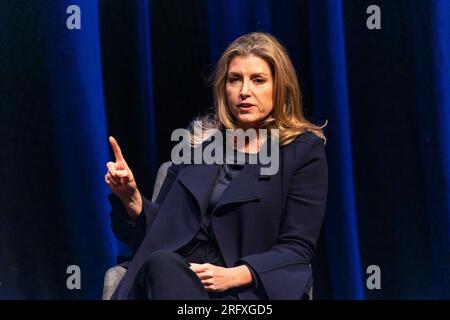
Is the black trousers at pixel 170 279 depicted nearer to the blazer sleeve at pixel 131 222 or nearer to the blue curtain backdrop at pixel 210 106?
→ the blazer sleeve at pixel 131 222

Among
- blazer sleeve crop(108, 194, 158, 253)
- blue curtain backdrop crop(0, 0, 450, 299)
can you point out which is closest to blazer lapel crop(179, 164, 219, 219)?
blazer sleeve crop(108, 194, 158, 253)

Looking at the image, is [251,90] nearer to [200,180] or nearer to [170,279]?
[200,180]

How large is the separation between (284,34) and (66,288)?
1.05 metres

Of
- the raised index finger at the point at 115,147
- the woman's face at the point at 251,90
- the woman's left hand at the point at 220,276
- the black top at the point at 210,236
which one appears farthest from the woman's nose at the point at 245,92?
the woman's left hand at the point at 220,276

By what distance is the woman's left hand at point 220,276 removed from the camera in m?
1.78

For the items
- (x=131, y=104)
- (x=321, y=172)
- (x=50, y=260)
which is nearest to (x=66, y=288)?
(x=50, y=260)

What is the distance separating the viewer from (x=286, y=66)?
79.0 inches

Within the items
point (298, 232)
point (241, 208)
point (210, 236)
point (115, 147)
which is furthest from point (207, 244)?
point (115, 147)

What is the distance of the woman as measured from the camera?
1796 millimetres

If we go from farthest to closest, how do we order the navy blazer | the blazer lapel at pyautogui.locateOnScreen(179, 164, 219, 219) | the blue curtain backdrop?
the blue curtain backdrop
the blazer lapel at pyautogui.locateOnScreen(179, 164, 219, 219)
the navy blazer

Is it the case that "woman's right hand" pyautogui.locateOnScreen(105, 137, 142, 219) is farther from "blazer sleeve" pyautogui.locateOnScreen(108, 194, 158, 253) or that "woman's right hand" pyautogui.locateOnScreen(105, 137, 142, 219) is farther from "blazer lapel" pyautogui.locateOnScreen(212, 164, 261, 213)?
"blazer lapel" pyautogui.locateOnScreen(212, 164, 261, 213)

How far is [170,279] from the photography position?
1710 mm

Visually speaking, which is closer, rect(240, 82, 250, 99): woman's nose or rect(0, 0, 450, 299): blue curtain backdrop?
rect(240, 82, 250, 99): woman's nose

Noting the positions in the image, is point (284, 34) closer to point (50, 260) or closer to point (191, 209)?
point (191, 209)
